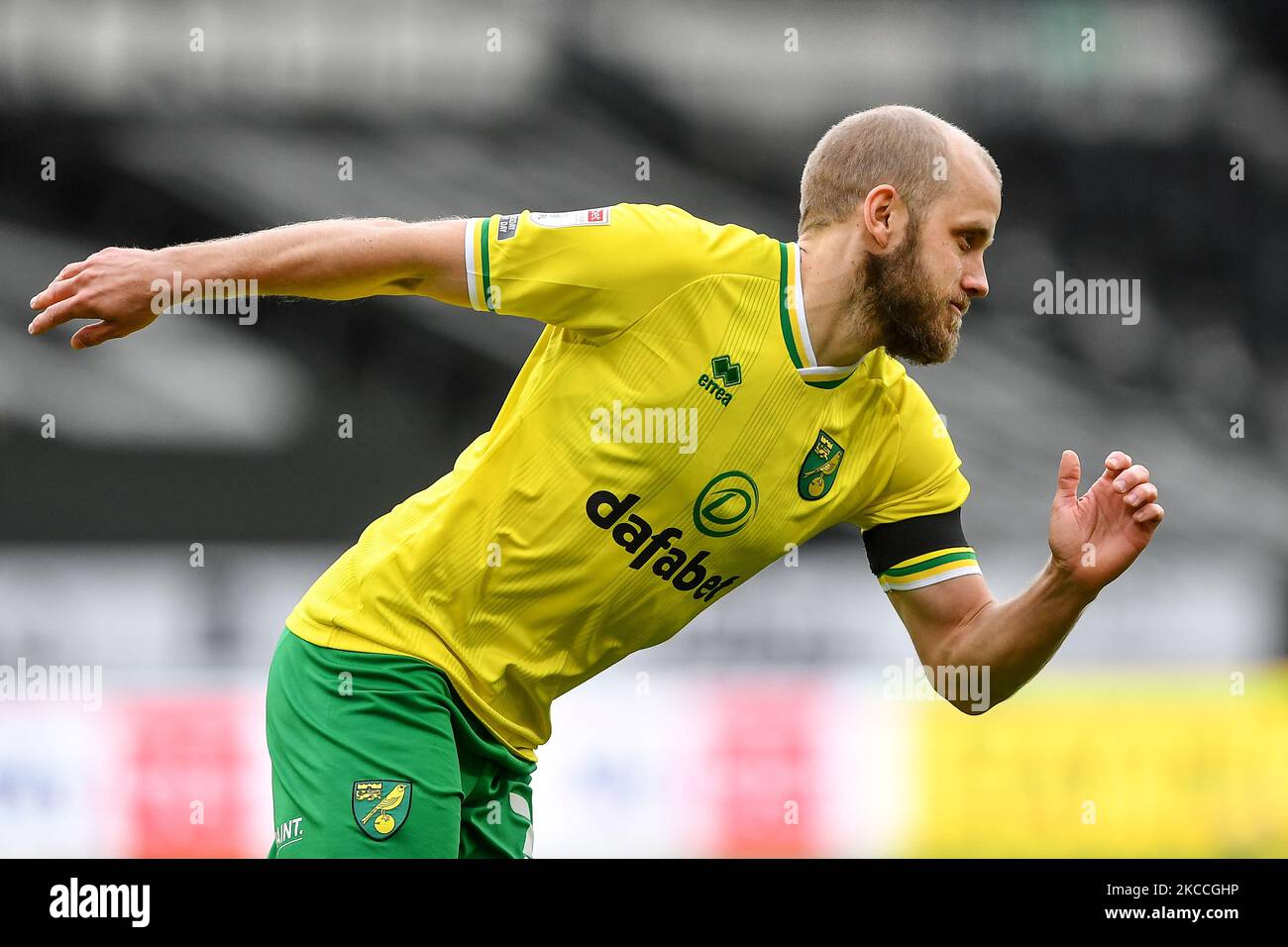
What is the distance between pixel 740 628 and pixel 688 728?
2.28ft

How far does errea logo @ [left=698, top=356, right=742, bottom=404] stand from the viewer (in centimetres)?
363

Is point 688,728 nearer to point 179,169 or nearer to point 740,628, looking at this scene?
point 740,628

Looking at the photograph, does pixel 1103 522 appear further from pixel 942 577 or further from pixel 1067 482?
pixel 942 577

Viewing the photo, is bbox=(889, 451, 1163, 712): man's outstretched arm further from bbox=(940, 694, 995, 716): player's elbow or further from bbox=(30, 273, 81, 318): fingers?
bbox=(30, 273, 81, 318): fingers

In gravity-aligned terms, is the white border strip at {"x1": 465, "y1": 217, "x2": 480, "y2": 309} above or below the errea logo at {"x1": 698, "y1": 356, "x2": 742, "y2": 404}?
above

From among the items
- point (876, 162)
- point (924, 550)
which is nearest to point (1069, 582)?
point (924, 550)

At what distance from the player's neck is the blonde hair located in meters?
0.10

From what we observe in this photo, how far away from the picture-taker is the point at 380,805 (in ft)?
11.4

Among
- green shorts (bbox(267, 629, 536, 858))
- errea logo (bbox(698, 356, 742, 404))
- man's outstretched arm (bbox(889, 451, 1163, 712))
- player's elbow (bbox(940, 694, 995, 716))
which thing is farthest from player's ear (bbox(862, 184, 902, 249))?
green shorts (bbox(267, 629, 536, 858))

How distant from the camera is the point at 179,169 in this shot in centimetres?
920

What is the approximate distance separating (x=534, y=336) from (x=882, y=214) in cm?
563

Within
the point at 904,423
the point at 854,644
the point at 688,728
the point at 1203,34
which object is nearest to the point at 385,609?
the point at 904,423

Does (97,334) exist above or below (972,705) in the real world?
above

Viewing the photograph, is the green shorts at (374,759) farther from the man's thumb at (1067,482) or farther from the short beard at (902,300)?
the man's thumb at (1067,482)
